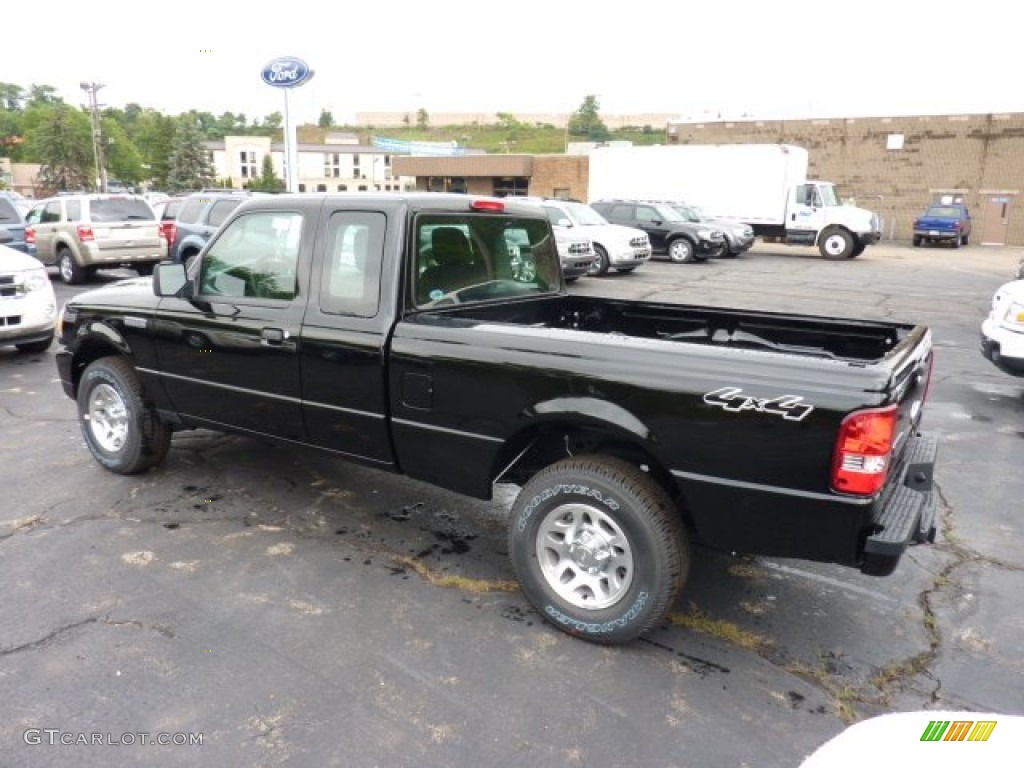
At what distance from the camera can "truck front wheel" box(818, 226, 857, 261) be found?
85.0ft

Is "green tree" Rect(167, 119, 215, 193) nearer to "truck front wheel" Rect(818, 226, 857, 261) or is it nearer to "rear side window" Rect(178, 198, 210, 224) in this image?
"truck front wheel" Rect(818, 226, 857, 261)

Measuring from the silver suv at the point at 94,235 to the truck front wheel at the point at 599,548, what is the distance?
1488cm

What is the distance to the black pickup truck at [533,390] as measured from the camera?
287 centimetres

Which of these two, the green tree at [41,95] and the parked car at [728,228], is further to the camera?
the green tree at [41,95]

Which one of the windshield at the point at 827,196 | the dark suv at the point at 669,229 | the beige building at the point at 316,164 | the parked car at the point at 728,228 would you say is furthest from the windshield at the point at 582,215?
the beige building at the point at 316,164

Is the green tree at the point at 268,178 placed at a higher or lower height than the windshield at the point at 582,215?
higher

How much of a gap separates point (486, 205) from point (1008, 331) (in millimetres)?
5252

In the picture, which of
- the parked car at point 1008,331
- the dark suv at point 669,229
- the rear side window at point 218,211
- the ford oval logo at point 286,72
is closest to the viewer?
the parked car at point 1008,331

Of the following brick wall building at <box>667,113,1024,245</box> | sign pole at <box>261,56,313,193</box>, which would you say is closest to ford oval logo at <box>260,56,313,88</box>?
sign pole at <box>261,56,313,193</box>

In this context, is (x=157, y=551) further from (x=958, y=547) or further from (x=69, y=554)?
(x=958, y=547)

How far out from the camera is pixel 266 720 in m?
2.83

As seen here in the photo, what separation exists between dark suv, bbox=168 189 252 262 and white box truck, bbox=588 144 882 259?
17.8m

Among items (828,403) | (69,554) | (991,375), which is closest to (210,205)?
(69,554)

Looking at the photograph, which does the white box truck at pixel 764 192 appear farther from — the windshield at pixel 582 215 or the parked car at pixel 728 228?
the windshield at pixel 582 215
